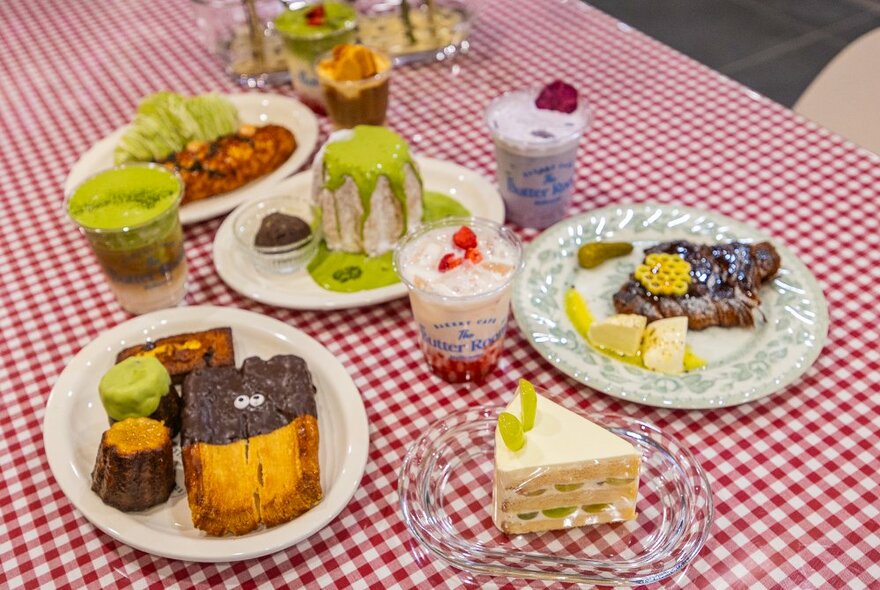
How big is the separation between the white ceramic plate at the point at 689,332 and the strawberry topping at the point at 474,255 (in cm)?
17

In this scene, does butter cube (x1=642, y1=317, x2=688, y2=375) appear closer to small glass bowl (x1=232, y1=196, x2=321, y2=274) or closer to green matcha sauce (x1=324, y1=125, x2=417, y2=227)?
green matcha sauce (x1=324, y1=125, x2=417, y2=227)

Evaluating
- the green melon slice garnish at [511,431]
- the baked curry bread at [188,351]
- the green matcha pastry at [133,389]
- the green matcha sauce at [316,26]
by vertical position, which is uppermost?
the green matcha sauce at [316,26]

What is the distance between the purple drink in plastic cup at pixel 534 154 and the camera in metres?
1.71

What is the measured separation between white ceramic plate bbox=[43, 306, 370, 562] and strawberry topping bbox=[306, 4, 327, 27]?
0.95 m

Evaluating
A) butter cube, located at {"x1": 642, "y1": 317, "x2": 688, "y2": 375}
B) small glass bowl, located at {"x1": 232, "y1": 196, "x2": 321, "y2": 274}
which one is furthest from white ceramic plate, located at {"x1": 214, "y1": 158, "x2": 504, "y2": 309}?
butter cube, located at {"x1": 642, "y1": 317, "x2": 688, "y2": 375}

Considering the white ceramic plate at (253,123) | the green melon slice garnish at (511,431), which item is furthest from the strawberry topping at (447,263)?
the white ceramic plate at (253,123)

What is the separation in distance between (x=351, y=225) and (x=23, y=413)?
0.69m

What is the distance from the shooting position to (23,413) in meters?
1.51

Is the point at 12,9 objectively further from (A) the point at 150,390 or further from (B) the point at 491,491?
(B) the point at 491,491

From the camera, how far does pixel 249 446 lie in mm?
1292

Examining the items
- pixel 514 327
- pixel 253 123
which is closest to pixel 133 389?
pixel 514 327

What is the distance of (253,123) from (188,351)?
3.01ft

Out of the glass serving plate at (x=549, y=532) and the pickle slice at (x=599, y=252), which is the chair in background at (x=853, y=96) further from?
the glass serving plate at (x=549, y=532)

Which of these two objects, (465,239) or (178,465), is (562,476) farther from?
(178,465)
